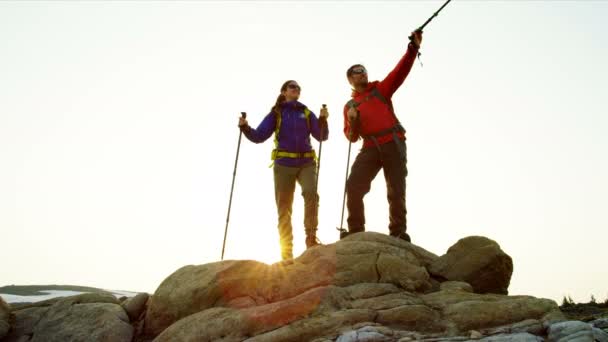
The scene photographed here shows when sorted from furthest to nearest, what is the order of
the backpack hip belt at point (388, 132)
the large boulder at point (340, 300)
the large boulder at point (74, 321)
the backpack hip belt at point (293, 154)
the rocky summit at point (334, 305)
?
the backpack hip belt at point (293, 154) → the backpack hip belt at point (388, 132) → the large boulder at point (74, 321) → the large boulder at point (340, 300) → the rocky summit at point (334, 305)

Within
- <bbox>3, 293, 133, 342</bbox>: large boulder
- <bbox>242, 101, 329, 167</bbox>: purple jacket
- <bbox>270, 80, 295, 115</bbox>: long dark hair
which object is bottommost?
<bbox>3, 293, 133, 342</bbox>: large boulder

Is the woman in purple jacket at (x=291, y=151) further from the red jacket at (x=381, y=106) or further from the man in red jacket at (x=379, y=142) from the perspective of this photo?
the red jacket at (x=381, y=106)

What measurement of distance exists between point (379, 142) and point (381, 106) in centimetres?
90

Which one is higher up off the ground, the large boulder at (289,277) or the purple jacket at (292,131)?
the purple jacket at (292,131)

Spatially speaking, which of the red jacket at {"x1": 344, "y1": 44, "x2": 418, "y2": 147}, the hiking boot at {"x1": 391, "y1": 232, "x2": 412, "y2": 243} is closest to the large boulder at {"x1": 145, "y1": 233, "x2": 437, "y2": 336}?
the hiking boot at {"x1": 391, "y1": 232, "x2": 412, "y2": 243}

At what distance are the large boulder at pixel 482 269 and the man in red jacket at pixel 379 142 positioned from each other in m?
1.22

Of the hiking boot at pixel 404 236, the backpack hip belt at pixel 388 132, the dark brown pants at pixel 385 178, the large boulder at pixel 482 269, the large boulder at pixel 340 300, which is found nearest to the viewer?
the large boulder at pixel 340 300

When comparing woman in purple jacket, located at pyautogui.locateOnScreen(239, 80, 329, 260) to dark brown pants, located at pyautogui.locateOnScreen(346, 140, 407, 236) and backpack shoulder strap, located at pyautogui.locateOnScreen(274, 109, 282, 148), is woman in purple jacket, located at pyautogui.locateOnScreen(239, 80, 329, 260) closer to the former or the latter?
backpack shoulder strap, located at pyautogui.locateOnScreen(274, 109, 282, 148)

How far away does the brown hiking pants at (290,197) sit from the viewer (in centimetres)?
1255

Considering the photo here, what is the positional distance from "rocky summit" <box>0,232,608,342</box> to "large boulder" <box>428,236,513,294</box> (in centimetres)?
2

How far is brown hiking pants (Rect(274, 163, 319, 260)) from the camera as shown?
12.5 metres

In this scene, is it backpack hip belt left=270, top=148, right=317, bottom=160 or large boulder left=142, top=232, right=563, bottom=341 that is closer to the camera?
large boulder left=142, top=232, right=563, bottom=341

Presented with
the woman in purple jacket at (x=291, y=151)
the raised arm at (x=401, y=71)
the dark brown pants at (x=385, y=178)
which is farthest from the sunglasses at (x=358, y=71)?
the dark brown pants at (x=385, y=178)

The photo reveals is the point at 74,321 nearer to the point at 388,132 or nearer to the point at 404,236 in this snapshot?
the point at 404,236
